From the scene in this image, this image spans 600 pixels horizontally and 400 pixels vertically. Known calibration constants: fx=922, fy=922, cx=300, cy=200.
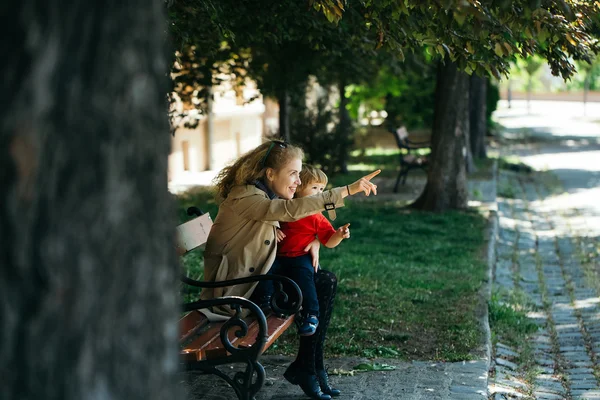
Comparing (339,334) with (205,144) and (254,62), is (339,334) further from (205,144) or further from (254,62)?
(205,144)

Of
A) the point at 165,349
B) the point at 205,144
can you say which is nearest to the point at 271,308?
Result: the point at 165,349

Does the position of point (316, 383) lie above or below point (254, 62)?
below

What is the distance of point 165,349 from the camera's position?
2039 millimetres

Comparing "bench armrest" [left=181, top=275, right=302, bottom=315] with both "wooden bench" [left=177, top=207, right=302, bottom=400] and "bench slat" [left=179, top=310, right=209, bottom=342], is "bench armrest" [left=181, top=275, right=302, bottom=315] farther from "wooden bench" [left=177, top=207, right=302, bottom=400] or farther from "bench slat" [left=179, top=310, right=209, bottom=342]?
A: "bench slat" [left=179, top=310, right=209, bottom=342]

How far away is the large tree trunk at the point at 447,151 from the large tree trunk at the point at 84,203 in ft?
42.3

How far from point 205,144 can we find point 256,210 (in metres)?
18.0

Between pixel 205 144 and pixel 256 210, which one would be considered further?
pixel 205 144

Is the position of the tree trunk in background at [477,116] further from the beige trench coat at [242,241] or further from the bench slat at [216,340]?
the bench slat at [216,340]

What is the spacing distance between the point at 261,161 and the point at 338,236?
61cm

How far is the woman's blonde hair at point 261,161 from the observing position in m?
5.22

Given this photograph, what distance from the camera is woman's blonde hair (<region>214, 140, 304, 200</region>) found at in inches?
206

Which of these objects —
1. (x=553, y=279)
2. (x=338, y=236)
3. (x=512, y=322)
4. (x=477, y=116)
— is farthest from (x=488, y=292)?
(x=477, y=116)

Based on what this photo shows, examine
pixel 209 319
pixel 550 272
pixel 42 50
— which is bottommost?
pixel 550 272

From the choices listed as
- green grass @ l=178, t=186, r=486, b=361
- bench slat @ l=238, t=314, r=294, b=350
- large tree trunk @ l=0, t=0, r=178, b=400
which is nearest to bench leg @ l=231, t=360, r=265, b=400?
bench slat @ l=238, t=314, r=294, b=350
